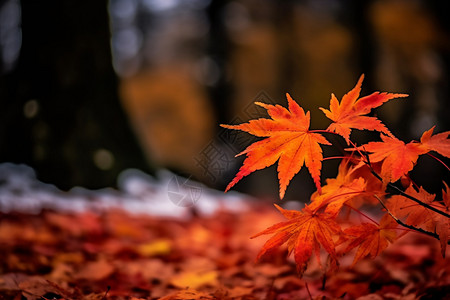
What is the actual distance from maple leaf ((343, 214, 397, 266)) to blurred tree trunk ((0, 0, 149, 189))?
2.69 metres

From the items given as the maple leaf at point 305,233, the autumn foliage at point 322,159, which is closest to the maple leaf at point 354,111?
the autumn foliage at point 322,159

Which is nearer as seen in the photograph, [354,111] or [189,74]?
[354,111]

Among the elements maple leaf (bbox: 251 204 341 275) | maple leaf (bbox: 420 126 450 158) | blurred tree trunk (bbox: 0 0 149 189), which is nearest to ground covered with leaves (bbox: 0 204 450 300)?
maple leaf (bbox: 251 204 341 275)

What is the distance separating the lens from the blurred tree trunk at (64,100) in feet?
10.0

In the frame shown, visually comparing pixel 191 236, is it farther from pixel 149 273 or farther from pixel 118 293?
pixel 118 293

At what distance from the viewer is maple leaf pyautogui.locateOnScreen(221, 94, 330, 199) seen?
91 cm

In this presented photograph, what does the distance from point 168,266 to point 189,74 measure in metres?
12.5

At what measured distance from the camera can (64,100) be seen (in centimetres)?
320

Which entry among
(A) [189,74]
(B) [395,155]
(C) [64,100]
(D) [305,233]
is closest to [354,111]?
(B) [395,155]

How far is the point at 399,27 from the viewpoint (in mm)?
7164

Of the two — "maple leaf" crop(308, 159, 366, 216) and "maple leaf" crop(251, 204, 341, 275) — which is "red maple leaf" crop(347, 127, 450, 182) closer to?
"maple leaf" crop(308, 159, 366, 216)

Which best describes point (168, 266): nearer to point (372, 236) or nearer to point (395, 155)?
point (372, 236)

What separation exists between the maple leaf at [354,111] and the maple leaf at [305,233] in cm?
24

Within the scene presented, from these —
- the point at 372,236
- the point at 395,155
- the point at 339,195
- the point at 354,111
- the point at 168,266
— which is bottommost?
the point at 168,266
